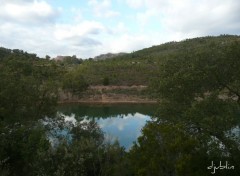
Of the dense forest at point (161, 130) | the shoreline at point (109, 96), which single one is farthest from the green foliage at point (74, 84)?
the dense forest at point (161, 130)

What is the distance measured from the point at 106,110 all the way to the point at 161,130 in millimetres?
58456

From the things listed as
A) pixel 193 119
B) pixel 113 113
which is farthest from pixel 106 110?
pixel 193 119

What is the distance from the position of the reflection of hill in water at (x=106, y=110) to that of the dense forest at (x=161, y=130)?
3649 centimetres

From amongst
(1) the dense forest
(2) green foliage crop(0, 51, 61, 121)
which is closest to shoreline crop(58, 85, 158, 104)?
(2) green foliage crop(0, 51, 61, 121)

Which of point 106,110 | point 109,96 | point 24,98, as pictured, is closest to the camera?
point 24,98

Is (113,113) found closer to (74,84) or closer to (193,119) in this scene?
(74,84)

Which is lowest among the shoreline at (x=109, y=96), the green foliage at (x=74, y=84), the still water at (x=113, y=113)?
the still water at (x=113, y=113)

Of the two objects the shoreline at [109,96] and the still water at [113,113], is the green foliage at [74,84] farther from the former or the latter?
the still water at [113,113]

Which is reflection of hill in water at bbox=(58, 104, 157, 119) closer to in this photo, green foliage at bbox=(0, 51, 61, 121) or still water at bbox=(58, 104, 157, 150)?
still water at bbox=(58, 104, 157, 150)

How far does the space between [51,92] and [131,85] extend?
61.9 metres

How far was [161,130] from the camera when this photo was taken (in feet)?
49.8

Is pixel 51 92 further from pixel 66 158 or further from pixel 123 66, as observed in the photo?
pixel 123 66

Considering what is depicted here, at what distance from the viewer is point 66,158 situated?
18594 millimetres

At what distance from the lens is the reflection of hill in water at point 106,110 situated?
224ft
